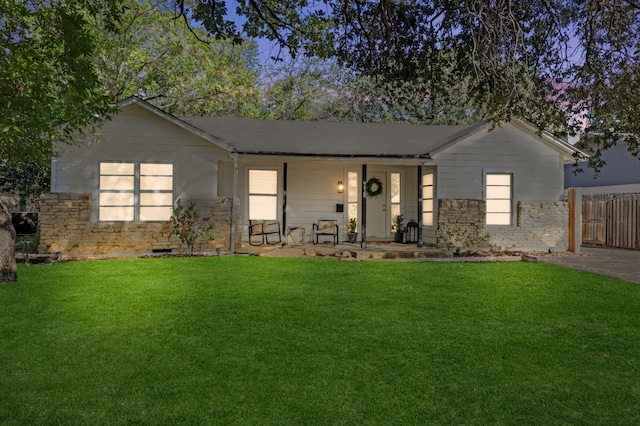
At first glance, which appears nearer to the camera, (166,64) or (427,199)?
(427,199)

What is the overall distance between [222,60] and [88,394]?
19048mm

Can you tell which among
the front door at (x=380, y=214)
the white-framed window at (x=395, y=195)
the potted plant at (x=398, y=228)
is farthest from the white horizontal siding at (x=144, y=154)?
the potted plant at (x=398, y=228)

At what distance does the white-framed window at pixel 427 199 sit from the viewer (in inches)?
651

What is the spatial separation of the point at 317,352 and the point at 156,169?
10.2m

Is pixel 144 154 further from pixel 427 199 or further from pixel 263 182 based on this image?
pixel 427 199

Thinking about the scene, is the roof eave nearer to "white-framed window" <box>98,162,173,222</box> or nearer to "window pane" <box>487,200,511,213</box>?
"white-framed window" <box>98,162,173,222</box>

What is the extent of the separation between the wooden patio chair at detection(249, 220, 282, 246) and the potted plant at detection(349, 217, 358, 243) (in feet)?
7.31

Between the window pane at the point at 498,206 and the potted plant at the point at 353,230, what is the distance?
4.12 meters

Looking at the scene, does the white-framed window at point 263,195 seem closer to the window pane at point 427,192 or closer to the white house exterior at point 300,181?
the white house exterior at point 300,181

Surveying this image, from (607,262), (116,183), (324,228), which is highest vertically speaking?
(116,183)

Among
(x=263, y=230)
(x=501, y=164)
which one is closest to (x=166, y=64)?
(x=263, y=230)

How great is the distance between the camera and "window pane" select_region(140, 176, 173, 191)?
14156 mm

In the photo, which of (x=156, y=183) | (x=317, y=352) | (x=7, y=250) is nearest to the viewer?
(x=317, y=352)

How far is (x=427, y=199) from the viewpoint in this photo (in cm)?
1683
